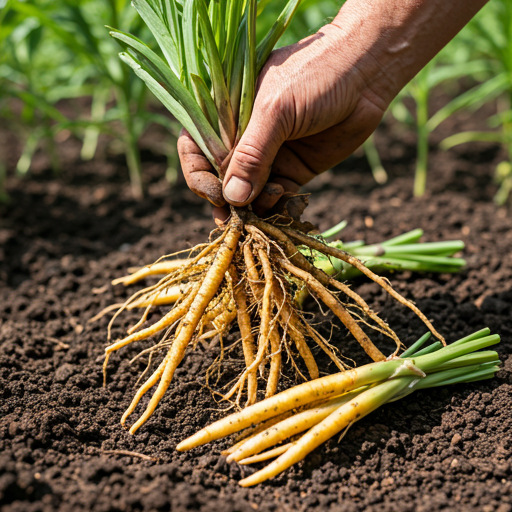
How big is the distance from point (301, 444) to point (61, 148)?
3910 millimetres

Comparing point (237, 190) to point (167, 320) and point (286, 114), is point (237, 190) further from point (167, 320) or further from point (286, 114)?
point (167, 320)

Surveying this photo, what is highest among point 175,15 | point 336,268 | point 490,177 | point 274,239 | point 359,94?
point 175,15

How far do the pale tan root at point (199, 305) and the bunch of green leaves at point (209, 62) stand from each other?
0.87ft

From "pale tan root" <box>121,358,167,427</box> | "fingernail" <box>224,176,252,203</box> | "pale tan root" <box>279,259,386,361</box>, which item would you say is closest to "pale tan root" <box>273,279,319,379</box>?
"pale tan root" <box>279,259,386,361</box>

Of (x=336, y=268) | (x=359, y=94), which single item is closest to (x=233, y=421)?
(x=336, y=268)

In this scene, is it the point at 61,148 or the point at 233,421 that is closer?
the point at 233,421

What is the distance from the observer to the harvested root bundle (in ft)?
4.83

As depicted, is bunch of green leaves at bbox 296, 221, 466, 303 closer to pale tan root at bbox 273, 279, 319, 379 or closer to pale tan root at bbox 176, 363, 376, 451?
pale tan root at bbox 273, 279, 319, 379

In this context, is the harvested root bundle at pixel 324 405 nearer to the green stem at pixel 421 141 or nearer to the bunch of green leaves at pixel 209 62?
the bunch of green leaves at pixel 209 62

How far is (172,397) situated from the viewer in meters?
1.75

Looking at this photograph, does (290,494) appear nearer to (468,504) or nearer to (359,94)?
(468,504)

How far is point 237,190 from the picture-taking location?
1677 mm

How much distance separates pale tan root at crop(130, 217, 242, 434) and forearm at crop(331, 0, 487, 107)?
2.40 feet

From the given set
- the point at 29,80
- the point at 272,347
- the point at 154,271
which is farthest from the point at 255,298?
the point at 29,80
